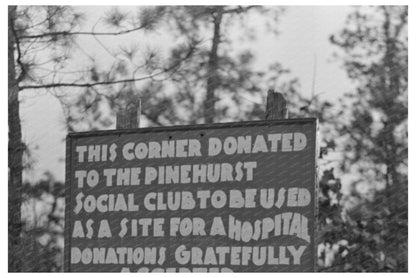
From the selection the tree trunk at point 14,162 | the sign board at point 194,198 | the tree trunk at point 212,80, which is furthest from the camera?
the tree trunk at point 212,80

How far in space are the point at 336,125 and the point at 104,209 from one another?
561 cm

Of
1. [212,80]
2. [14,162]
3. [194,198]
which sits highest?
[212,80]

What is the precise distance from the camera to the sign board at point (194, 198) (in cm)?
470

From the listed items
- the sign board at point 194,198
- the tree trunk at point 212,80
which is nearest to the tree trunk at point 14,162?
the tree trunk at point 212,80

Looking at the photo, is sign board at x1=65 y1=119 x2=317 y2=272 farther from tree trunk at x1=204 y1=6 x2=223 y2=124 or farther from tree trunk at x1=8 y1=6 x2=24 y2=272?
tree trunk at x1=204 y1=6 x2=223 y2=124

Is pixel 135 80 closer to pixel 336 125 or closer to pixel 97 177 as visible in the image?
pixel 336 125

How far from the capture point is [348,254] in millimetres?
9695

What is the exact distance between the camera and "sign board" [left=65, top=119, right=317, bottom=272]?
470 cm

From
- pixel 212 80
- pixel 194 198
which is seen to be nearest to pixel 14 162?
pixel 212 80

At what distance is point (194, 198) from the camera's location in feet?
16.1

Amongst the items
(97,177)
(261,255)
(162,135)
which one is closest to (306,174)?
(261,255)

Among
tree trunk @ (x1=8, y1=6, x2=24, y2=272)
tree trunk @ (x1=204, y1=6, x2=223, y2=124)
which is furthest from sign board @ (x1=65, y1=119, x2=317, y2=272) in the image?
tree trunk @ (x1=204, y1=6, x2=223, y2=124)

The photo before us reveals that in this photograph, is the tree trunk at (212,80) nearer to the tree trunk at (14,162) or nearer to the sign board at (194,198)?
the tree trunk at (14,162)

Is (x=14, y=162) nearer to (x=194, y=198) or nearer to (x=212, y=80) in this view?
(x=212, y=80)
